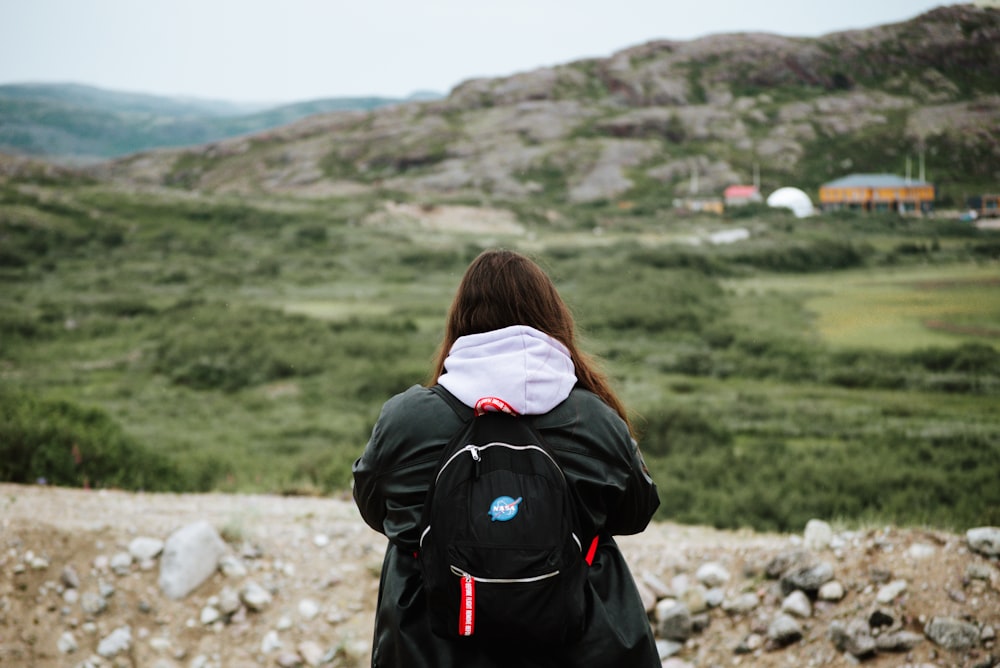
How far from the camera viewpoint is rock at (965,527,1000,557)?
4766 millimetres

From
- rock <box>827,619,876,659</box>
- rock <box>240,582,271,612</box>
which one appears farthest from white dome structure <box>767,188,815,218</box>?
rock <box>240,582,271,612</box>

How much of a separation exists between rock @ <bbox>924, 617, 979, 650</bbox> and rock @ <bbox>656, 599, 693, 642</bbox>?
1.39m

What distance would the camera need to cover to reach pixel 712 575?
5523mm

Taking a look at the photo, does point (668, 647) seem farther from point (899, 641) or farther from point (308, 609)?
point (308, 609)

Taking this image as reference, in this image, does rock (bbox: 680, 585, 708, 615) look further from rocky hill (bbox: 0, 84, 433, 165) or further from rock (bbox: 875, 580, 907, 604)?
rocky hill (bbox: 0, 84, 433, 165)

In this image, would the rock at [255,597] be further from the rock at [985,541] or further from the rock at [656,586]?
the rock at [985,541]

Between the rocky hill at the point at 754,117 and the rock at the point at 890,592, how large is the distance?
29.2 ft

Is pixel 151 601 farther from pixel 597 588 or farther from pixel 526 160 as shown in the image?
pixel 526 160

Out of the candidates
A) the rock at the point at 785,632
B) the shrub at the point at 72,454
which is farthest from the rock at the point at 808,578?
the shrub at the point at 72,454

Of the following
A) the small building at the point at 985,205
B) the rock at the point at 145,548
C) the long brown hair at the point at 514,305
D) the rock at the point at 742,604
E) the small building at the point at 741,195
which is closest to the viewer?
the long brown hair at the point at 514,305

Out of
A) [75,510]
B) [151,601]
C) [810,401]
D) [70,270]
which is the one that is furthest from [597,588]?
[70,270]

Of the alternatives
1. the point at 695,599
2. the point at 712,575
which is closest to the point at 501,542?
the point at 695,599

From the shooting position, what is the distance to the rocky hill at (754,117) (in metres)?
11.6

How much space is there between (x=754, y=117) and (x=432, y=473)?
51.1 feet
